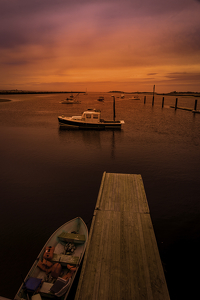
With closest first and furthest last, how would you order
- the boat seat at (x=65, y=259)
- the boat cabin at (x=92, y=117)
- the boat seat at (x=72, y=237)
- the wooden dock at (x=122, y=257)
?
the wooden dock at (x=122, y=257) < the boat seat at (x=65, y=259) < the boat seat at (x=72, y=237) < the boat cabin at (x=92, y=117)

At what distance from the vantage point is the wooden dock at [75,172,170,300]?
18.7ft

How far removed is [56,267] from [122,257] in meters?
2.63

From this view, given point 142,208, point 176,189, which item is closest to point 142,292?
point 142,208

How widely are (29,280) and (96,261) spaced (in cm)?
251

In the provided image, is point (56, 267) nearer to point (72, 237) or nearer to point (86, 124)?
point (72, 237)

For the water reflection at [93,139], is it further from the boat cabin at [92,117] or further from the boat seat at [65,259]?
the boat seat at [65,259]

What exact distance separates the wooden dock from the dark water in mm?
2336

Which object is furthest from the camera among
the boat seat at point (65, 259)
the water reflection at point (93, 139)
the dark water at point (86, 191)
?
the water reflection at point (93, 139)

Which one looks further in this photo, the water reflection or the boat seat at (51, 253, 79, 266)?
the water reflection

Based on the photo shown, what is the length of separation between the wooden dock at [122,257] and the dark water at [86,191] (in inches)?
92.0

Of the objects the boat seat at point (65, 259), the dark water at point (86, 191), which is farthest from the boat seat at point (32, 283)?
the dark water at point (86, 191)

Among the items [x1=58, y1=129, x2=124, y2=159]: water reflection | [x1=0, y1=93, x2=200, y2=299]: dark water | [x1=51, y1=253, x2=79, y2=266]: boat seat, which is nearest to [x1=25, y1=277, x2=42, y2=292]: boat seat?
[x1=51, y1=253, x2=79, y2=266]: boat seat

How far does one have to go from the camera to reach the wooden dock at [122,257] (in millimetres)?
5711

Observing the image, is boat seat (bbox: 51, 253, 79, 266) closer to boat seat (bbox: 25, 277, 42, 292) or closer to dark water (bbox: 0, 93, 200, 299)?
boat seat (bbox: 25, 277, 42, 292)
